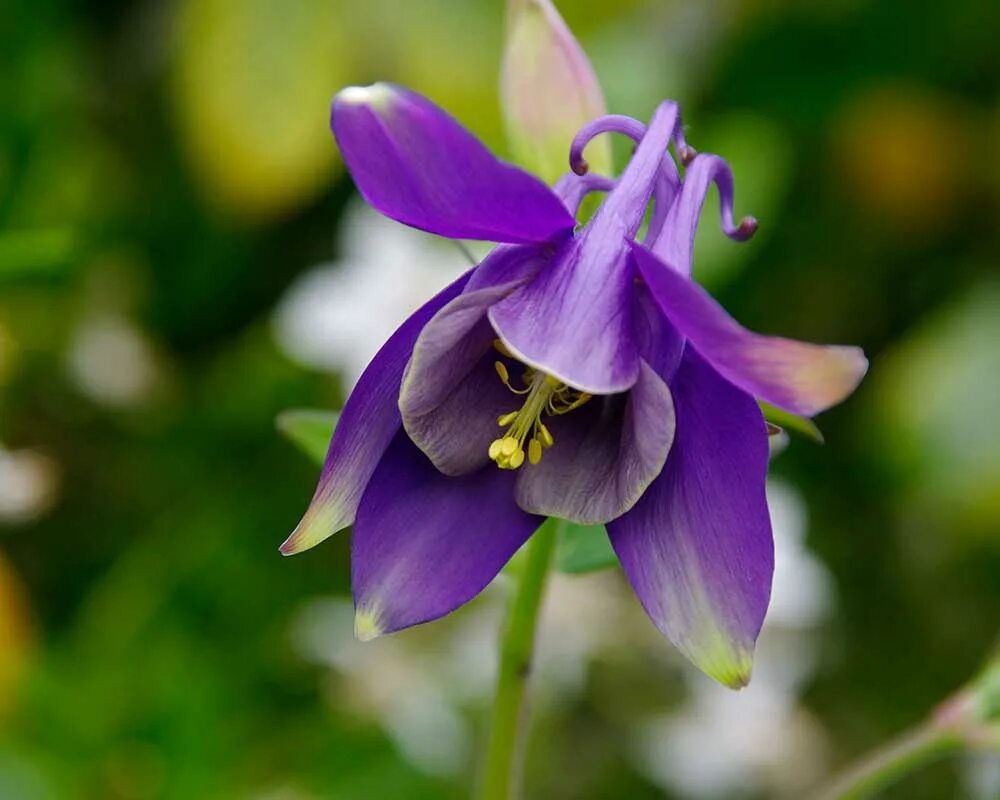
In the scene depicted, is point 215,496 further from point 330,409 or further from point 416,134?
point 416,134

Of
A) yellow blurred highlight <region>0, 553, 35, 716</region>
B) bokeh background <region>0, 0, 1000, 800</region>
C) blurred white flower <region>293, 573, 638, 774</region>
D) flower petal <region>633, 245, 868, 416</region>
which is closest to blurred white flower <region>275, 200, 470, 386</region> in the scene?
bokeh background <region>0, 0, 1000, 800</region>

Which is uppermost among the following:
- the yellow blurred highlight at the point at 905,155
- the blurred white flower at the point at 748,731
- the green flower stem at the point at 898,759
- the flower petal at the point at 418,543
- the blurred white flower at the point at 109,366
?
the flower petal at the point at 418,543

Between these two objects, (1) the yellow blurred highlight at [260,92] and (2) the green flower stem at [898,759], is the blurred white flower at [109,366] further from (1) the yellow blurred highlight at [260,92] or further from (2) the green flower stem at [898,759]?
(2) the green flower stem at [898,759]

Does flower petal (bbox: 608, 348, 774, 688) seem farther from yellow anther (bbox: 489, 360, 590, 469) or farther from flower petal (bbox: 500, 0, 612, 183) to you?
flower petal (bbox: 500, 0, 612, 183)

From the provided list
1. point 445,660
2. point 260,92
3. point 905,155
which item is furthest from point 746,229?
point 905,155

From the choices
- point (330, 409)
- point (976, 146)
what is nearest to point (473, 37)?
point (330, 409)

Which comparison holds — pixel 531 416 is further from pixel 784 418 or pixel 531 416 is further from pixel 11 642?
pixel 11 642

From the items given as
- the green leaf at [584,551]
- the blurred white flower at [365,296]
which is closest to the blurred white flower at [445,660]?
the blurred white flower at [365,296]
